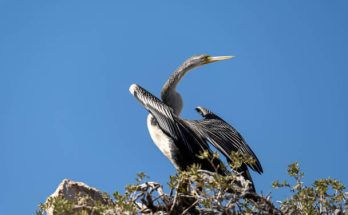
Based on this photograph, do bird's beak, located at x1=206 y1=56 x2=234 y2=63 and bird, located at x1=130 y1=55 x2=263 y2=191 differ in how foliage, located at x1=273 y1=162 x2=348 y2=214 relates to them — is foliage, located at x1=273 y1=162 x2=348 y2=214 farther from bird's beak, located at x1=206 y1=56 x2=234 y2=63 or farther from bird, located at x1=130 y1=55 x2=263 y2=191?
bird's beak, located at x1=206 y1=56 x2=234 y2=63

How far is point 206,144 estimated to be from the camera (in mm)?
7906

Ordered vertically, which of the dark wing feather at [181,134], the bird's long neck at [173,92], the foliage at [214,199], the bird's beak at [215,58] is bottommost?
the foliage at [214,199]

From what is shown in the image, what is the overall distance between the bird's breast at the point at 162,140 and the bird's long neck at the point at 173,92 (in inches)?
30.9

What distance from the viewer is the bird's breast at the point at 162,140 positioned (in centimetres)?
840

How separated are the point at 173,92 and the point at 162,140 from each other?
1274 mm

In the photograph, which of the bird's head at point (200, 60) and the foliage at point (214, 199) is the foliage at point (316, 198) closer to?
the foliage at point (214, 199)

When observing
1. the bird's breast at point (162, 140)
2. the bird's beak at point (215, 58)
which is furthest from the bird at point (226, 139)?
the bird's beak at point (215, 58)

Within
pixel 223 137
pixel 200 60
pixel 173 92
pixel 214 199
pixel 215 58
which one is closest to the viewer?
pixel 214 199

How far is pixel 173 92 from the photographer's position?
9680 millimetres

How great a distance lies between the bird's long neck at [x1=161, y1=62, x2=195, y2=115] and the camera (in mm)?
9562

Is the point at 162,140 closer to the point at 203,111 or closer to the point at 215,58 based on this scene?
the point at 203,111

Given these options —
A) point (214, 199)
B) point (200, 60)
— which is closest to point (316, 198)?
point (214, 199)

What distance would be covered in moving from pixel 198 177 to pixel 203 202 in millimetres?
262

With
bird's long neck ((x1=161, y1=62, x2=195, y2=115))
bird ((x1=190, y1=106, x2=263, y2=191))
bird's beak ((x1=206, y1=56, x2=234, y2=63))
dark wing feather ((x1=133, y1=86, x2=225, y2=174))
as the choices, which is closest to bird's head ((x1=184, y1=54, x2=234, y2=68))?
bird's beak ((x1=206, y1=56, x2=234, y2=63))
